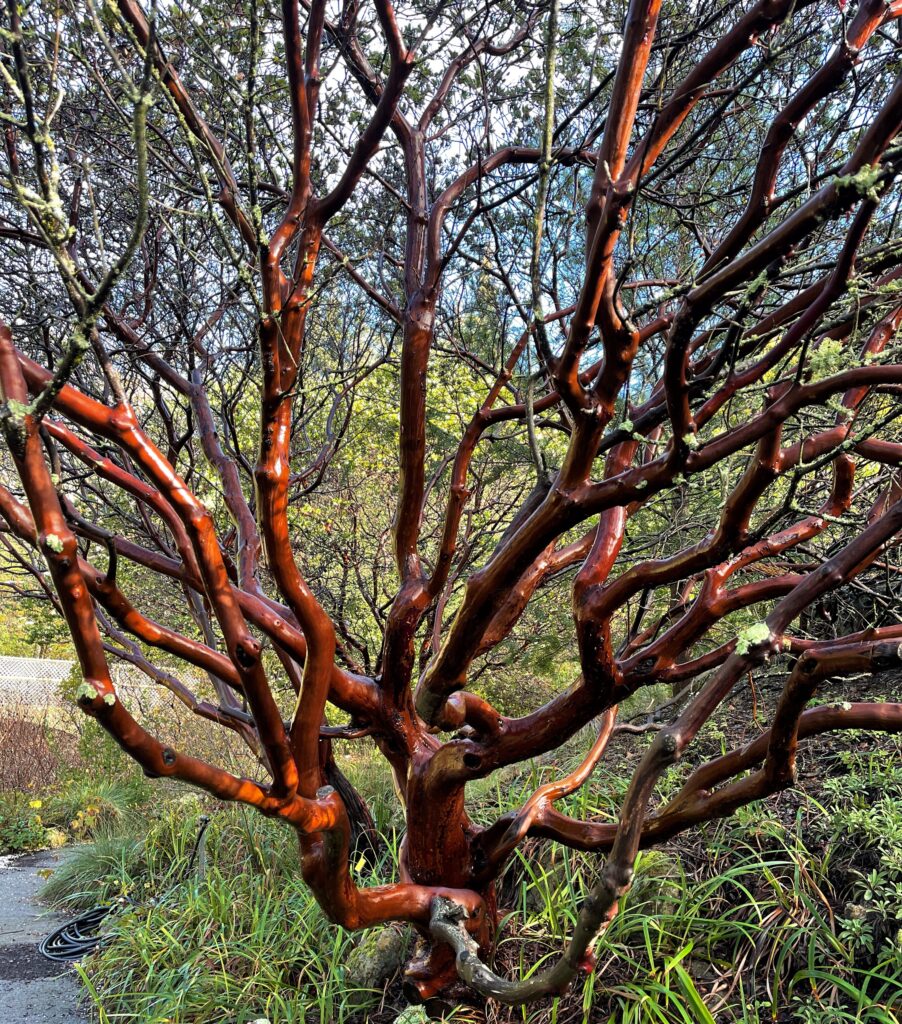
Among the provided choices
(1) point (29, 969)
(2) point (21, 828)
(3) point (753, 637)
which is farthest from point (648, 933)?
(2) point (21, 828)

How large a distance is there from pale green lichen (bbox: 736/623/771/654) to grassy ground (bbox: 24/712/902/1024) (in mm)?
1185

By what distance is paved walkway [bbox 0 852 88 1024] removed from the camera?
3303mm

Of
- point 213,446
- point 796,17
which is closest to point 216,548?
point 213,446

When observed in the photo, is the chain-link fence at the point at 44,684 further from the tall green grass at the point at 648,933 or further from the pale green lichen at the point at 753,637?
the pale green lichen at the point at 753,637

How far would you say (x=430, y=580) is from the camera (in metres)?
2.57

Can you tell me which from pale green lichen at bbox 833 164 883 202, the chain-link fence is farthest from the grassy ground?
the chain-link fence

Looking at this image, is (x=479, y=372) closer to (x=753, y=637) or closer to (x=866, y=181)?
(x=753, y=637)

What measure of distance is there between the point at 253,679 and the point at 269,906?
237cm

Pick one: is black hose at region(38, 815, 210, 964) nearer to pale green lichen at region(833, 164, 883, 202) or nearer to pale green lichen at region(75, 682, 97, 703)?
pale green lichen at region(75, 682, 97, 703)

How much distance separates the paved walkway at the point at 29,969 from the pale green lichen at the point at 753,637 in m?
3.58

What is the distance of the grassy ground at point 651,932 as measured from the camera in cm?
217

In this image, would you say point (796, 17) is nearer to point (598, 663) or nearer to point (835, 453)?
point (835, 453)

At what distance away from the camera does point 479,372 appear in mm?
3498

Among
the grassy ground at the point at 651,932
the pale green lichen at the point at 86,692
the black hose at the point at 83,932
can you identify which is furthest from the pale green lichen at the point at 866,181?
the black hose at the point at 83,932
